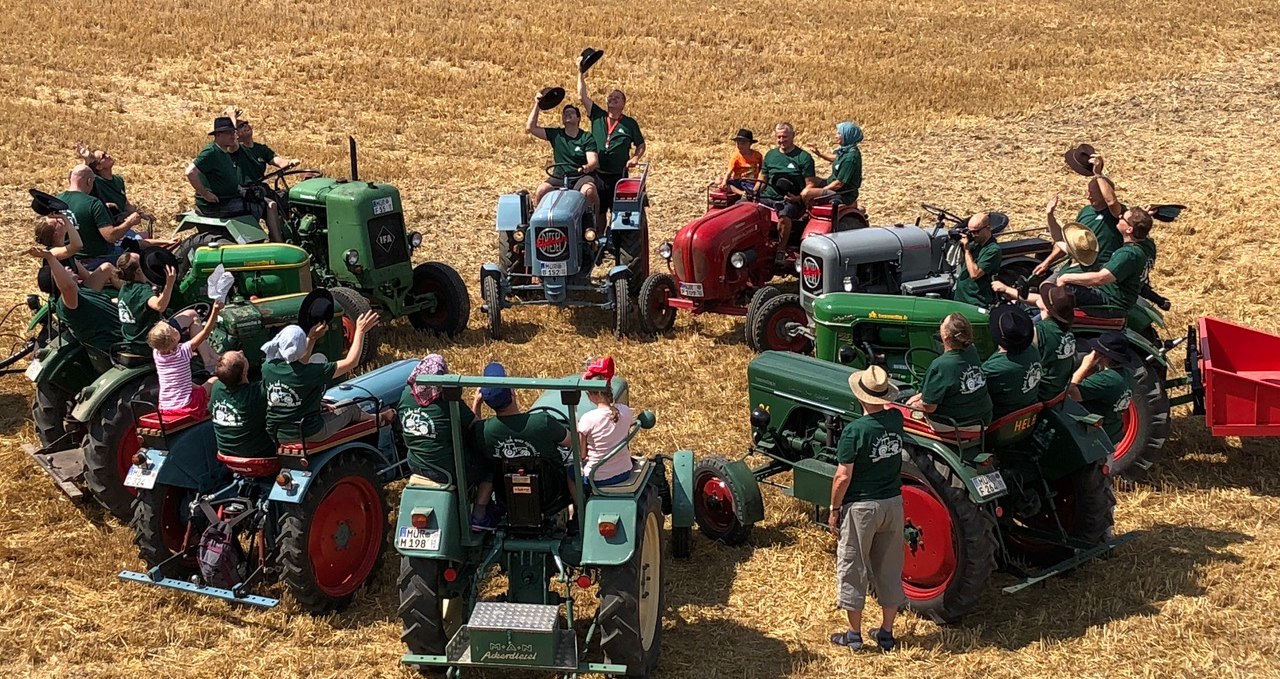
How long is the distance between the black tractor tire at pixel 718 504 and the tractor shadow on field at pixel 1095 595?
1.49 m

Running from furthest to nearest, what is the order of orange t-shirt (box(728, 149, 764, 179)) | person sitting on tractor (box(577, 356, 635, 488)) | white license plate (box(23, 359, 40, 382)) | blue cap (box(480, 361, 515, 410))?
orange t-shirt (box(728, 149, 764, 179))
white license plate (box(23, 359, 40, 382))
person sitting on tractor (box(577, 356, 635, 488))
blue cap (box(480, 361, 515, 410))

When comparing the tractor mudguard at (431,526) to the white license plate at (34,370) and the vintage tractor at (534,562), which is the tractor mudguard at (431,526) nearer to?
the vintage tractor at (534,562)

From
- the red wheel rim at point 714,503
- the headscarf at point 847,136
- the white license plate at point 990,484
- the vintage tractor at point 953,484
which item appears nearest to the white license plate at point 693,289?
the headscarf at point 847,136

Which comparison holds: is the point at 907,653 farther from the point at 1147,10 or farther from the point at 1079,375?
the point at 1147,10

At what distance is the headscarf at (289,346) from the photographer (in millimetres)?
7082

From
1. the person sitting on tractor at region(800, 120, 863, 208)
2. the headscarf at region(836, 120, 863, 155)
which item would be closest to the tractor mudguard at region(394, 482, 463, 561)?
Result: the person sitting on tractor at region(800, 120, 863, 208)

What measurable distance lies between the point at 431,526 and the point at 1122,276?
5.39 meters

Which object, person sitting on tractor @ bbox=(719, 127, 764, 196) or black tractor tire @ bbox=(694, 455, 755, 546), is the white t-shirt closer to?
black tractor tire @ bbox=(694, 455, 755, 546)

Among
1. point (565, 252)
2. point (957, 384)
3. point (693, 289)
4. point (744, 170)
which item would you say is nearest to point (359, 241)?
point (565, 252)

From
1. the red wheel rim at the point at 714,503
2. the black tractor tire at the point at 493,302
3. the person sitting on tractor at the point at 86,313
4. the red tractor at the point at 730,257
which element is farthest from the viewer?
the black tractor tire at the point at 493,302

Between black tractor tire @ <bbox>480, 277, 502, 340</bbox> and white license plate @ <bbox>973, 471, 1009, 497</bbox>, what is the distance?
6161 mm

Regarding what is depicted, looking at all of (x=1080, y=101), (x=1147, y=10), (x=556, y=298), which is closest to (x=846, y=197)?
(x=556, y=298)

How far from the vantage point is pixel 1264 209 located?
600 inches

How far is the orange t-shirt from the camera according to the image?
13.0 meters
